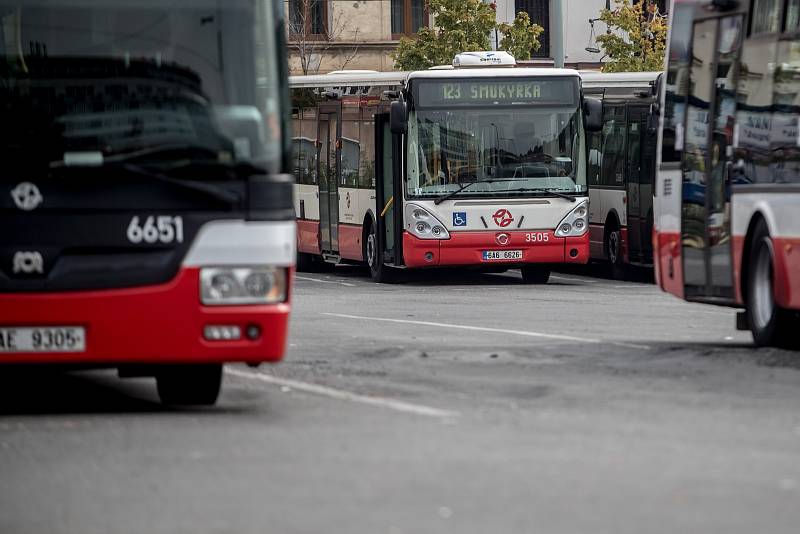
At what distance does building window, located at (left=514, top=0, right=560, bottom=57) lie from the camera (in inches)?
2464

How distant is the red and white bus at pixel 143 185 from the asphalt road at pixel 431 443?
1.58 feet

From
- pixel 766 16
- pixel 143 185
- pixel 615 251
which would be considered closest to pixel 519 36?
pixel 615 251

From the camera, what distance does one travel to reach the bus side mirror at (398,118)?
2870 centimetres

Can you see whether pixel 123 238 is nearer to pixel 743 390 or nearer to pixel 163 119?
pixel 163 119

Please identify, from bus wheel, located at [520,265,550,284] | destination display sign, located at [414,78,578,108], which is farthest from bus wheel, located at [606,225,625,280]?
destination display sign, located at [414,78,578,108]

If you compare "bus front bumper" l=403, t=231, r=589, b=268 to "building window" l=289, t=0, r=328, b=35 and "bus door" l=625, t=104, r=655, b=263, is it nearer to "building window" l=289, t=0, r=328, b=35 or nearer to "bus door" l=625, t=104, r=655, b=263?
"bus door" l=625, t=104, r=655, b=263

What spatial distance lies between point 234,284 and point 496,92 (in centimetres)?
1803

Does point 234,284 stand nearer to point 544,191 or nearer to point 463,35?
point 544,191

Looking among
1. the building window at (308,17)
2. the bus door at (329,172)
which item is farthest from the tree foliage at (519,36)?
the bus door at (329,172)

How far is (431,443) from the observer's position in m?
10.4

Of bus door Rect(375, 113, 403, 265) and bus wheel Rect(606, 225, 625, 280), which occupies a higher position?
bus door Rect(375, 113, 403, 265)

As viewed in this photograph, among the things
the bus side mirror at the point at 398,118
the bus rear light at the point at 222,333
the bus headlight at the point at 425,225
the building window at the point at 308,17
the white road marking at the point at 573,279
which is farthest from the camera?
the building window at the point at 308,17

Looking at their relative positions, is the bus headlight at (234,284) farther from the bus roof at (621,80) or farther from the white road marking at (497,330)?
the bus roof at (621,80)

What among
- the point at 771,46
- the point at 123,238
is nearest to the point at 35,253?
the point at 123,238
